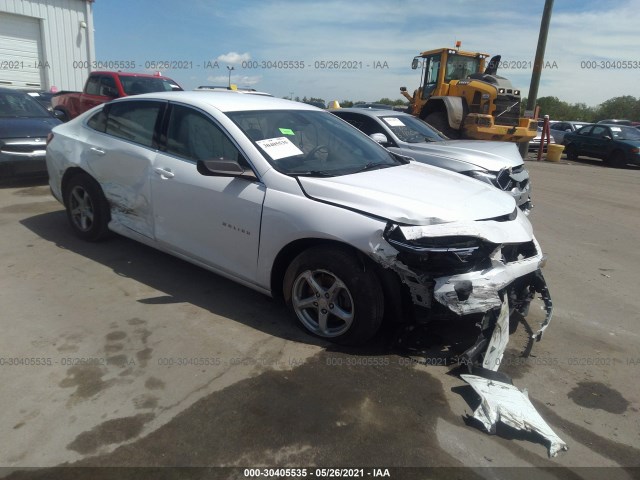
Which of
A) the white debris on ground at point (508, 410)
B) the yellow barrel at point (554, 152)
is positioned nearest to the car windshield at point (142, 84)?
the white debris on ground at point (508, 410)

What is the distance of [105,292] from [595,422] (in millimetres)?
3636

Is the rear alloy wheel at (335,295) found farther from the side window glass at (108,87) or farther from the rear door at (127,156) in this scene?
the side window glass at (108,87)

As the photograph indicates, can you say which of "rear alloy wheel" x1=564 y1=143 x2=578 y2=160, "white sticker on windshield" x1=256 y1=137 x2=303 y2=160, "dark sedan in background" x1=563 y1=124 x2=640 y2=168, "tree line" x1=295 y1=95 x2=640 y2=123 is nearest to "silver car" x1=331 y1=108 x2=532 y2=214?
"white sticker on windshield" x1=256 y1=137 x2=303 y2=160

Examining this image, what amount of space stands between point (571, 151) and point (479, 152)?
14.0 meters

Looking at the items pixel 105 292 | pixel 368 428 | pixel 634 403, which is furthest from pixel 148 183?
pixel 634 403

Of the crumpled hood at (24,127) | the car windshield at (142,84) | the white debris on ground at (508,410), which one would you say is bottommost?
the white debris on ground at (508,410)

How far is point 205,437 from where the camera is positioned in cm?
248

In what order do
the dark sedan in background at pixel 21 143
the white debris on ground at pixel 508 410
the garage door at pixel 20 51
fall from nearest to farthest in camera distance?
1. the white debris on ground at pixel 508 410
2. the dark sedan in background at pixel 21 143
3. the garage door at pixel 20 51

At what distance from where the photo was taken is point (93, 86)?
11953mm

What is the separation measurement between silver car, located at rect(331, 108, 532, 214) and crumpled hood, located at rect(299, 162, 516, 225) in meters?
2.69

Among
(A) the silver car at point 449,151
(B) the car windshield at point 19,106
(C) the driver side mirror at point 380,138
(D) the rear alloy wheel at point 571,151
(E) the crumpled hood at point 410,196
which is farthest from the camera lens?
(D) the rear alloy wheel at point 571,151

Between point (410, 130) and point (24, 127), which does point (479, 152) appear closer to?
point (410, 130)

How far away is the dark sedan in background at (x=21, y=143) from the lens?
7.34 metres

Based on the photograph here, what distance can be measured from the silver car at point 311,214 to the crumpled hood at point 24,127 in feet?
11.9
